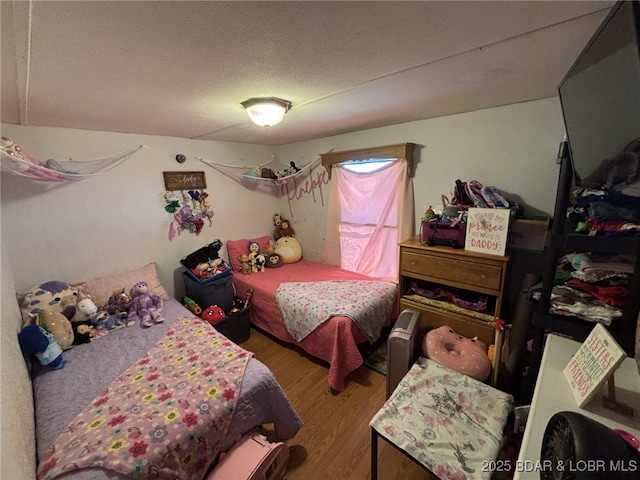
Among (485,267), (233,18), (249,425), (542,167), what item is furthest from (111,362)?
(542,167)

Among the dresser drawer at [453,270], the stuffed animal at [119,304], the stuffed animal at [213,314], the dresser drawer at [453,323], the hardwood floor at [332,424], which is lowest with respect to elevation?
the hardwood floor at [332,424]

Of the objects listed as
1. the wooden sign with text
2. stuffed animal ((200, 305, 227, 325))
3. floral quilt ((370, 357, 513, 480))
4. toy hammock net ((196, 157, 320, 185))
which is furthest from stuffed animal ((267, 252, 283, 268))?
the wooden sign with text

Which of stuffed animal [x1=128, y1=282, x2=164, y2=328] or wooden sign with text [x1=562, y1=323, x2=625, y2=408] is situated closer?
wooden sign with text [x1=562, y1=323, x2=625, y2=408]

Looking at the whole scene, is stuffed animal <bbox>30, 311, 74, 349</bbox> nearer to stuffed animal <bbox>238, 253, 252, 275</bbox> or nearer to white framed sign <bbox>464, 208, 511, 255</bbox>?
stuffed animal <bbox>238, 253, 252, 275</bbox>

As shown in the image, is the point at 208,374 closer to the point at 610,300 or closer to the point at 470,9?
the point at 470,9

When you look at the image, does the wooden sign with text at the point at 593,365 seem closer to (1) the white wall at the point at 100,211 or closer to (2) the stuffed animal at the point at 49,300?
(2) the stuffed animal at the point at 49,300

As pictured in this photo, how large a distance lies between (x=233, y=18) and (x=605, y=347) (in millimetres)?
1498

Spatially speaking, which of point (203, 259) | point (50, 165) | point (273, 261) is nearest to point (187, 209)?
point (203, 259)

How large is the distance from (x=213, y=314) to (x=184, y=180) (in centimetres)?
145

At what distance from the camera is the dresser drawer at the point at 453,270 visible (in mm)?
1617

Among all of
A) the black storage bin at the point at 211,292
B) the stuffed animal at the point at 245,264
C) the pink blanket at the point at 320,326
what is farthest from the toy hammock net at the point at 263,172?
the black storage bin at the point at 211,292

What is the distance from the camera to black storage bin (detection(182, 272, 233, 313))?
242 cm

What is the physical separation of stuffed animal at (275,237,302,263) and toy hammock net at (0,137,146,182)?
1.79 meters

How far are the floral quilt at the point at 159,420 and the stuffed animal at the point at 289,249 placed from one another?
1739 millimetres
